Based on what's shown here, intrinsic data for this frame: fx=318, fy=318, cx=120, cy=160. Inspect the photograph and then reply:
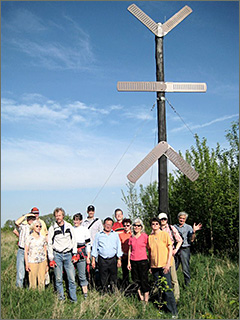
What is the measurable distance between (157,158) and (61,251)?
8.49ft

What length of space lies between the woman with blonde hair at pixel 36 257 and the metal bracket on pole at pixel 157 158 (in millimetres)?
2140

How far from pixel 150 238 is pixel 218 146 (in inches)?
225

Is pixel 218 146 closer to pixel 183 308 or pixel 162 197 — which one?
pixel 162 197

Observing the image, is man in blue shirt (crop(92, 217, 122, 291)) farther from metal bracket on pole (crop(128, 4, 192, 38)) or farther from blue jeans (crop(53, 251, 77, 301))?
metal bracket on pole (crop(128, 4, 192, 38))

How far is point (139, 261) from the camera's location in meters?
5.95

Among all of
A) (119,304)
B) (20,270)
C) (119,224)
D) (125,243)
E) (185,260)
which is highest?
(119,224)

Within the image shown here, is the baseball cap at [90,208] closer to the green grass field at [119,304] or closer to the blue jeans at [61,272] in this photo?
the blue jeans at [61,272]

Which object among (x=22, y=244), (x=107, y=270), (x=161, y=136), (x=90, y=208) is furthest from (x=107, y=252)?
(x=161, y=136)

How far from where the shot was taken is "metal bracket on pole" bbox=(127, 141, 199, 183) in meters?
6.21

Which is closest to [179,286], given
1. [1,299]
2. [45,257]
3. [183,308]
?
[183,308]

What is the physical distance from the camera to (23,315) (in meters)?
4.98

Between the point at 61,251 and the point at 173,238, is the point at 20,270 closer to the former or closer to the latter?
the point at 61,251

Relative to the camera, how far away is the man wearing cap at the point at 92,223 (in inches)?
279

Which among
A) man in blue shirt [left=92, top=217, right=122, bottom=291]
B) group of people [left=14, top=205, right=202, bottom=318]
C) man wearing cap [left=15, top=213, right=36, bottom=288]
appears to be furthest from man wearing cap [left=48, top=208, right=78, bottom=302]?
man wearing cap [left=15, top=213, right=36, bottom=288]
